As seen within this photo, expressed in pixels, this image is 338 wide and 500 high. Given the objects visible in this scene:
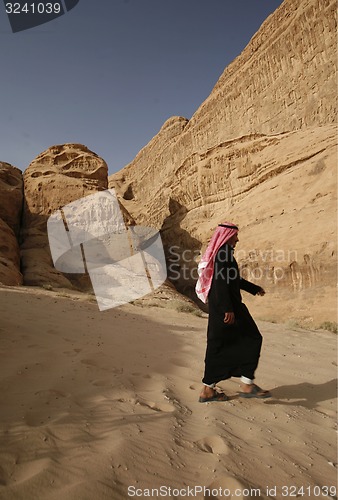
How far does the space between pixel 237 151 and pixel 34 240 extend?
1568 centimetres

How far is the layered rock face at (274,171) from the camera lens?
11344 millimetres

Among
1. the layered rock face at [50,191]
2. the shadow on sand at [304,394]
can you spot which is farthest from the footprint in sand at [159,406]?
the layered rock face at [50,191]

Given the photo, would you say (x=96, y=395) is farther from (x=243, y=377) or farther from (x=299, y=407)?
(x=299, y=407)

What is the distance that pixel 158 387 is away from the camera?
301 cm

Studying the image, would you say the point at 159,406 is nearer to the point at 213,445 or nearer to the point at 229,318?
the point at 213,445

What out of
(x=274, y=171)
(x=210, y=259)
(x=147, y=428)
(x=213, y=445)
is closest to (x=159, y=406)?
(x=147, y=428)

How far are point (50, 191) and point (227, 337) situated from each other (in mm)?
22658

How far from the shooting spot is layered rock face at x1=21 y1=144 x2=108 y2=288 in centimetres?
1753

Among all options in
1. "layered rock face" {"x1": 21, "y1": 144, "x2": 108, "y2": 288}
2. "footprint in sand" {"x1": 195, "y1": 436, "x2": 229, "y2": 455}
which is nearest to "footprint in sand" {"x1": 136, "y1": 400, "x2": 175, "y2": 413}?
"footprint in sand" {"x1": 195, "y1": 436, "x2": 229, "y2": 455}

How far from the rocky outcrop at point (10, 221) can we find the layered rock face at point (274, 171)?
435 inches

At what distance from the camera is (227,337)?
3.07m

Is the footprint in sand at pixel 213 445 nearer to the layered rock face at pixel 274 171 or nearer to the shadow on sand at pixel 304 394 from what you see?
the shadow on sand at pixel 304 394

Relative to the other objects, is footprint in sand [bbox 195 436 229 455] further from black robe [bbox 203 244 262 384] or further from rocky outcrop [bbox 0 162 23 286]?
rocky outcrop [bbox 0 162 23 286]

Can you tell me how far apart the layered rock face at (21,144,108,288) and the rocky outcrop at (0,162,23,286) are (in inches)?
25.0
